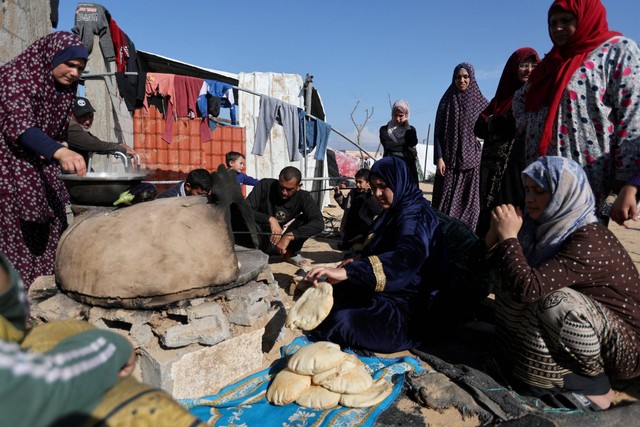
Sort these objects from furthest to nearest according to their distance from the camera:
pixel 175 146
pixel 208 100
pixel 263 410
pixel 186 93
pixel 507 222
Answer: pixel 175 146 < pixel 208 100 < pixel 186 93 < pixel 507 222 < pixel 263 410

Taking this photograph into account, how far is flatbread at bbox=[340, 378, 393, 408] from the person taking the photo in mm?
2253

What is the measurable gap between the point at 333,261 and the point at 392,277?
311cm

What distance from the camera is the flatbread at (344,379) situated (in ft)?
7.47

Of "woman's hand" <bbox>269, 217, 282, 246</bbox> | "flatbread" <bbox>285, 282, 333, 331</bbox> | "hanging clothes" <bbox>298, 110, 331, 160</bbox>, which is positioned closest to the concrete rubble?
"flatbread" <bbox>285, 282, 333, 331</bbox>

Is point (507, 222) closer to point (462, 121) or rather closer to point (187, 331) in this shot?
point (187, 331)

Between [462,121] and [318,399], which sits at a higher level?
[462,121]

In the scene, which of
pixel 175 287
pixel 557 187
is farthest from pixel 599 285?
pixel 175 287

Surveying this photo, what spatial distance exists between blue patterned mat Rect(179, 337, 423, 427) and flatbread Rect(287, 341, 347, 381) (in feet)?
0.62

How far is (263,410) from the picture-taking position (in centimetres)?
223

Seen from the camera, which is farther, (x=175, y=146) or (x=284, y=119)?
(x=175, y=146)

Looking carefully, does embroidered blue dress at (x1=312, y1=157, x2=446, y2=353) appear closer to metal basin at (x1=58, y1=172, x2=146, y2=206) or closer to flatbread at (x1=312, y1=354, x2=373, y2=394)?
flatbread at (x1=312, y1=354, x2=373, y2=394)

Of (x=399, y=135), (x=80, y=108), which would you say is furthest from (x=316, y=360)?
(x=399, y=135)

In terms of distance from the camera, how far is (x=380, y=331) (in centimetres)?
285

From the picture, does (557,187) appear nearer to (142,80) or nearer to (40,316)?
(40,316)
